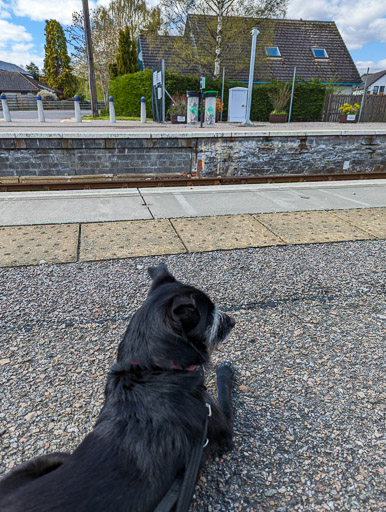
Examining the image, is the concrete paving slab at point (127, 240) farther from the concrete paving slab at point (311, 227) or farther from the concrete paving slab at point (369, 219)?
the concrete paving slab at point (369, 219)

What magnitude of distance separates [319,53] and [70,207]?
31.5 meters

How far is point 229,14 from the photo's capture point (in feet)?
68.3

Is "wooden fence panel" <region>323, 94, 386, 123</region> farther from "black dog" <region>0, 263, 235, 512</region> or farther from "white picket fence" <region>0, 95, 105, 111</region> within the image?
"black dog" <region>0, 263, 235, 512</region>

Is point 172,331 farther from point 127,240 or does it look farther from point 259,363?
point 127,240

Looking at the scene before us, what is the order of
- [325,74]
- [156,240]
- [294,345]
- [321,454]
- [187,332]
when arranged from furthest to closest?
1. [325,74]
2. [156,240]
3. [294,345]
4. [321,454]
5. [187,332]

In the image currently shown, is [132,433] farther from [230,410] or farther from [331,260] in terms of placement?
[331,260]

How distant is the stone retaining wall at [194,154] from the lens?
31.5 ft

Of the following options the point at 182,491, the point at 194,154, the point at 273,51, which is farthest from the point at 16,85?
the point at 182,491

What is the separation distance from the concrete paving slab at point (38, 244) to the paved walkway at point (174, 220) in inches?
0.4

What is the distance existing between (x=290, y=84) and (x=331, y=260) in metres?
21.5

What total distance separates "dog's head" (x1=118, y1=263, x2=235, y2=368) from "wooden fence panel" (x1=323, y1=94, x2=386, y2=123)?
970 inches

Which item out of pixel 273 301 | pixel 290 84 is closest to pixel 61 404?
pixel 273 301

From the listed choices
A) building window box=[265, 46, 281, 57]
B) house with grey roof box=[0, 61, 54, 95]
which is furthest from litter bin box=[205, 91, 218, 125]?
house with grey roof box=[0, 61, 54, 95]

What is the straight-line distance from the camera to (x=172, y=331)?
1442mm
